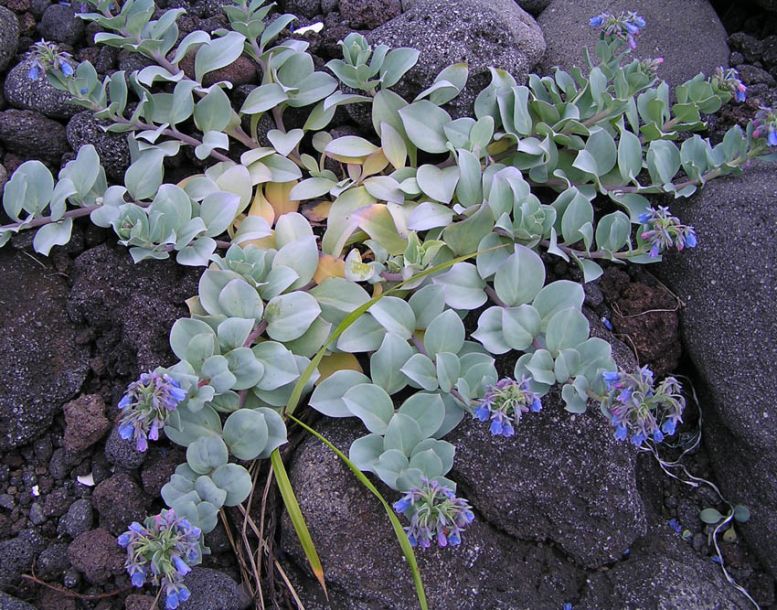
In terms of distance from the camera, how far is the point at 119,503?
6.45 feet

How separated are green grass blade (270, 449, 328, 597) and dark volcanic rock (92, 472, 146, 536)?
14.9 inches

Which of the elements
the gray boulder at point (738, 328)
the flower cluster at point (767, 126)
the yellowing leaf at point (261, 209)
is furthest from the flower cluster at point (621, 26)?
the yellowing leaf at point (261, 209)

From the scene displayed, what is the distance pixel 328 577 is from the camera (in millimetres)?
1913

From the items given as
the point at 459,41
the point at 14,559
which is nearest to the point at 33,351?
the point at 14,559

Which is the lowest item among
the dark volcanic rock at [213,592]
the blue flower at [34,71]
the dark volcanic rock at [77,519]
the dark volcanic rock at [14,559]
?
the dark volcanic rock at [14,559]

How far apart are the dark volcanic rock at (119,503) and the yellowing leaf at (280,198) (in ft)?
3.07

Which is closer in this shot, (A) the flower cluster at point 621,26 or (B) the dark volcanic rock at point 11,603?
(B) the dark volcanic rock at point 11,603

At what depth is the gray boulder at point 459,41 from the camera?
7.99ft

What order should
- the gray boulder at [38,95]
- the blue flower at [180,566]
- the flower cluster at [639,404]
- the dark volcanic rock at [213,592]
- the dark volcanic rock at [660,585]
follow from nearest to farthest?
the blue flower at [180,566] < the flower cluster at [639,404] < the dark volcanic rock at [213,592] < the dark volcanic rock at [660,585] < the gray boulder at [38,95]

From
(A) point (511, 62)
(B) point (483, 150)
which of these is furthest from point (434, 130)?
(A) point (511, 62)

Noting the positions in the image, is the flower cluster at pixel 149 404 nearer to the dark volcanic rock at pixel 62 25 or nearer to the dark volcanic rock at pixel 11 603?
the dark volcanic rock at pixel 11 603

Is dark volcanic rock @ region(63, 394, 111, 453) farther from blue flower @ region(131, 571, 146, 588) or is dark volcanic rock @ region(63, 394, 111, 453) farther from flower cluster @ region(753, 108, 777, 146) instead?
flower cluster @ region(753, 108, 777, 146)

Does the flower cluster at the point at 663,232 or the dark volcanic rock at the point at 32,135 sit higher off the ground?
the flower cluster at the point at 663,232

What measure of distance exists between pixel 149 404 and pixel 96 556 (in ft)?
1.68
